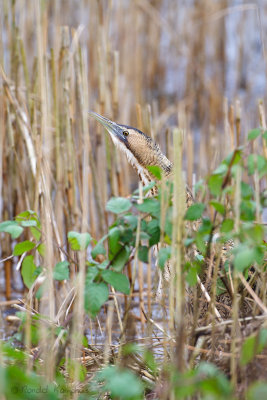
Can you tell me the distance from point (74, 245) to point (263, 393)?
0.70 metres

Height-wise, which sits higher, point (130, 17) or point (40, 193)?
point (130, 17)

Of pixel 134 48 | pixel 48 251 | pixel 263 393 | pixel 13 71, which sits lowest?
pixel 263 393

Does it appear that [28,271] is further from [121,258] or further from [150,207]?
[150,207]

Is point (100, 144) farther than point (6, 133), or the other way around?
point (100, 144)

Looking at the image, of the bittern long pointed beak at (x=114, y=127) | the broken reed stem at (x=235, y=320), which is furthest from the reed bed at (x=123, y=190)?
the bittern long pointed beak at (x=114, y=127)

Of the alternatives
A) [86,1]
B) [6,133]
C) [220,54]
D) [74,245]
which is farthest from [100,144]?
[220,54]

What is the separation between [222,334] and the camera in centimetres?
175

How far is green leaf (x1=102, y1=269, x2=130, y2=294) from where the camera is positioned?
1.71 metres

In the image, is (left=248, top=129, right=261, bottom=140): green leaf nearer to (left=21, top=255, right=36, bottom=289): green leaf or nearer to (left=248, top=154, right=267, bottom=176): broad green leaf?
(left=248, top=154, right=267, bottom=176): broad green leaf

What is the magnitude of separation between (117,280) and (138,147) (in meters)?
1.21

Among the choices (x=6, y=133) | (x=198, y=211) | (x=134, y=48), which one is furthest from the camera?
(x=134, y=48)

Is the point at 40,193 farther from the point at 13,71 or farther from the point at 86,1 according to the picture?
the point at 86,1

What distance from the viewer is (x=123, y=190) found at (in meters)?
3.46

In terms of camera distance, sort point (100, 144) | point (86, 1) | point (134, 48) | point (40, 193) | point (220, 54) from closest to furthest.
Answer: point (40, 193) → point (100, 144) → point (86, 1) → point (134, 48) → point (220, 54)
